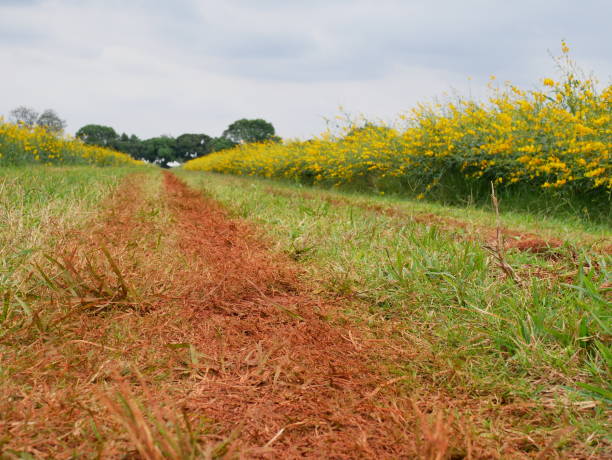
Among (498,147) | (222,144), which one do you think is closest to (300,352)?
(498,147)

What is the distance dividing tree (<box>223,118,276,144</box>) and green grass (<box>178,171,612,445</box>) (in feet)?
193

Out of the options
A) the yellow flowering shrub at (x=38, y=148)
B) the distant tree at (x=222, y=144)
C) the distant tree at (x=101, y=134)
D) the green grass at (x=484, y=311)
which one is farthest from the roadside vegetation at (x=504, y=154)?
the distant tree at (x=101, y=134)

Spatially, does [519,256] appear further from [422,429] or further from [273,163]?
[273,163]

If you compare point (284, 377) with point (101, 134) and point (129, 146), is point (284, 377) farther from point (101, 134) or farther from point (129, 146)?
point (101, 134)

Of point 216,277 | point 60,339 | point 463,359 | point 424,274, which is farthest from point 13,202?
point 463,359

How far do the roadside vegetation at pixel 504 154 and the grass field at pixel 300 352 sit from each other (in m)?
3.05

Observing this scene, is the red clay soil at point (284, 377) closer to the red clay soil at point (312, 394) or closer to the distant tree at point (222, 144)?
the red clay soil at point (312, 394)

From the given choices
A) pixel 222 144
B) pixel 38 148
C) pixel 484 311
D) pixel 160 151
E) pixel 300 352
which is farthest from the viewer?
pixel 160 151

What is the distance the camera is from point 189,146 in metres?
68.8

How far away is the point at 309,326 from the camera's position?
192 centimetres

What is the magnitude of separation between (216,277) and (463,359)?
1425 mm

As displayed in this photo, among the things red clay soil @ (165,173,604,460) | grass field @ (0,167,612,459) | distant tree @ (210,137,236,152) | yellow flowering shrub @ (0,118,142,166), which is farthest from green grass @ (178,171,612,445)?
distant tree @ (210,137,236,152)

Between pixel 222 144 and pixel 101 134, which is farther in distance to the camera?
pixel 101 134

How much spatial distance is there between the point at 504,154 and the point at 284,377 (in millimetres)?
7096
